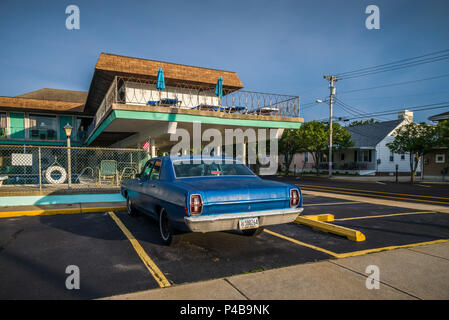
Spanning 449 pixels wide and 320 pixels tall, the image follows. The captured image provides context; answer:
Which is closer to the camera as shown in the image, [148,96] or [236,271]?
[236,271]

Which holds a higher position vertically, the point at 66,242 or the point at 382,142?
the point at 382,142

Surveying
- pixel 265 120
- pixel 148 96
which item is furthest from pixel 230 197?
pixel 148 96

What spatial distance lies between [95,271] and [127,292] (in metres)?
0.91

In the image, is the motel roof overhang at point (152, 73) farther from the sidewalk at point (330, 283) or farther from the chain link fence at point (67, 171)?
the sidewalk at point (330, 283)

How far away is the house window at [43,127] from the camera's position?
88.3 ft

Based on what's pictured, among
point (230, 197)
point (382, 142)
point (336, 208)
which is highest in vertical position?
point (382, 142)

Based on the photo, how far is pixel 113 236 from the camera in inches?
225

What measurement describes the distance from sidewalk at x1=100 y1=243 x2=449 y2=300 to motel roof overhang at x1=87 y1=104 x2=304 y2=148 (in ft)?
32.7

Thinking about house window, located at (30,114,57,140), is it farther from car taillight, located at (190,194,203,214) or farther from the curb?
car taillight, located at (190,194,203,214)

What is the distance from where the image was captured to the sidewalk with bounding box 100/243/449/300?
10.3 feet

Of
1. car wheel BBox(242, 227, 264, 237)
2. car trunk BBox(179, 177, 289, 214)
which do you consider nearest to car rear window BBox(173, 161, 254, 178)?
car trunk BBox(179, 177, 289, 214)

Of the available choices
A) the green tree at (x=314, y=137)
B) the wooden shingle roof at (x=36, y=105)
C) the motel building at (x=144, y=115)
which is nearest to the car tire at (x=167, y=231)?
the motel building at (x=144, y=115)

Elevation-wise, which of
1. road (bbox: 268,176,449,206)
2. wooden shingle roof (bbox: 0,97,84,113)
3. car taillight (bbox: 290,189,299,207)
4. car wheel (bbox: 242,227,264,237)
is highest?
wooden shingle roof (bbox: 0,97,84,113)
